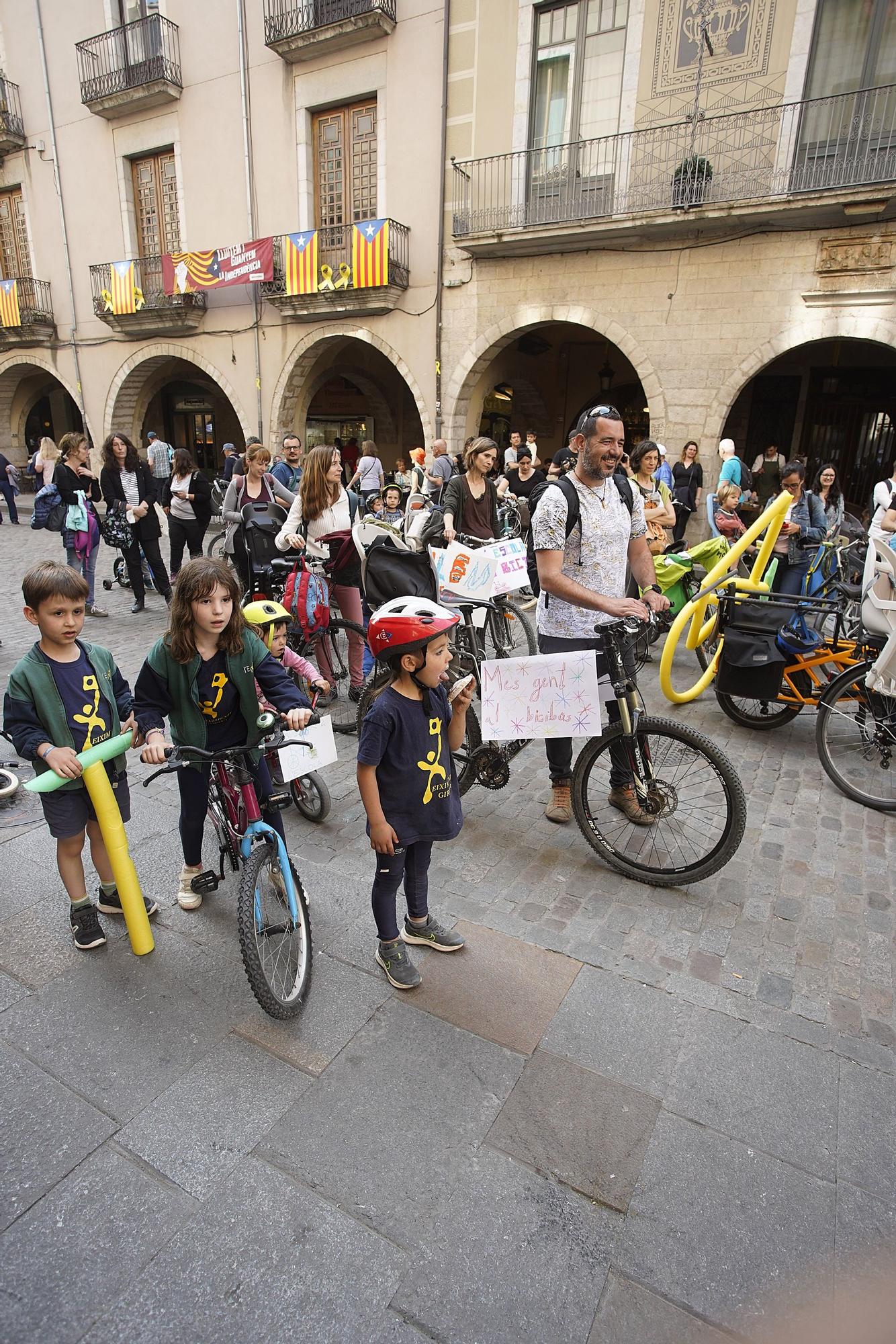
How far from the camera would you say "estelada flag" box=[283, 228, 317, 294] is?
13.9 metres

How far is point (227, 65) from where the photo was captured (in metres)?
14.5

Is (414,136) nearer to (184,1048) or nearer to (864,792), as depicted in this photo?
(864,792)

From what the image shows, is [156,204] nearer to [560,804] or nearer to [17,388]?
[17,388]

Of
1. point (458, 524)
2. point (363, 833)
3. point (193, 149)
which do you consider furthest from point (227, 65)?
point (363, 833)

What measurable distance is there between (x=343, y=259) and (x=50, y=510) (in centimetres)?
939

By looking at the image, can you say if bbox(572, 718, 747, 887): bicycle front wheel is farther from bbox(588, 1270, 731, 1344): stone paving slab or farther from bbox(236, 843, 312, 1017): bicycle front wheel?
bbox(588, 1270, 731, 1344): stone paving slab

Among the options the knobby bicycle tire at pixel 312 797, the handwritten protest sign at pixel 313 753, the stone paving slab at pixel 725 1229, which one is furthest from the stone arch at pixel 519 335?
the stone paving slab at pixel 725 1229

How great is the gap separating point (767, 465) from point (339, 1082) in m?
12.3

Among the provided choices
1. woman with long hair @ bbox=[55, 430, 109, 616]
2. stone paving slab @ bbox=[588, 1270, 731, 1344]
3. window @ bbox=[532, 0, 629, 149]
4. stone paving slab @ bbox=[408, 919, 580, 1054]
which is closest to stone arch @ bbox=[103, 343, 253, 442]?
window @ bbox=[532, 0, 629, 149]


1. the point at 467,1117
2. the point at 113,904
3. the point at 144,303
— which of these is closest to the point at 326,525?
the point at 113,904

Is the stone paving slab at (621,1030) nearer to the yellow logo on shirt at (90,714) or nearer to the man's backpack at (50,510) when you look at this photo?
the yellow logo on shirt at (90,714)

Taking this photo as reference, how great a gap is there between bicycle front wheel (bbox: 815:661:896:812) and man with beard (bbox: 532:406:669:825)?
1500 millimetres

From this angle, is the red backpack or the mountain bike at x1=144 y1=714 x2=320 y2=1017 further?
the red backpack

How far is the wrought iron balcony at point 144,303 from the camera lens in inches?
628
